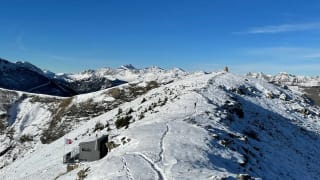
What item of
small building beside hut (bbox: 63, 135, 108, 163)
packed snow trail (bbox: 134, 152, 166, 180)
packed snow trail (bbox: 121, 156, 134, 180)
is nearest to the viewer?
packed snow trail (bbox: 121, 156, 134, 180)

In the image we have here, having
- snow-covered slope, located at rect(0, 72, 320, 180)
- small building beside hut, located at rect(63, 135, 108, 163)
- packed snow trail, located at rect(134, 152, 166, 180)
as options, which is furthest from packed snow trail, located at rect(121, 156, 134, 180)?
small building beside hut, located at rect(63, 135, 108, 163)

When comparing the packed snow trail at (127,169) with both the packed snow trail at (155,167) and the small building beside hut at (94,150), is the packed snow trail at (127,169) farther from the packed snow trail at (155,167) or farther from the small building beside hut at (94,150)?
the small building beside hut at (94,150)

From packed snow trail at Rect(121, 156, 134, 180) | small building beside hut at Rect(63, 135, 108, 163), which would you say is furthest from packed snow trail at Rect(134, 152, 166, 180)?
small building beside hut at Rect(63, 135, 108, 163)

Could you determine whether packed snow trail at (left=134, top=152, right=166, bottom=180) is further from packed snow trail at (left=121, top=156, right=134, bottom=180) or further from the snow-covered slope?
packed snow trail at (left=121, top=156, right=134, bottom=180)

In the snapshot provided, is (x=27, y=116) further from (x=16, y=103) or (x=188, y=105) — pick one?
(x=188, y=105)

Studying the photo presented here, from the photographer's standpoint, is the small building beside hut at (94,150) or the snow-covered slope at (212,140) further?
the small building beside hut at (94,150)

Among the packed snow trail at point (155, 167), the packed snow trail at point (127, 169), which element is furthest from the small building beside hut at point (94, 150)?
the packed snow trail at point (127, 169)

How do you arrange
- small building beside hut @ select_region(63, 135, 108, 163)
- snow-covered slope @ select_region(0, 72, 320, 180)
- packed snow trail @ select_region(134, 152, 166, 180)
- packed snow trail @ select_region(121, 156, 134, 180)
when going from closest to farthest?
packed snow trail @ select_region(121, 156, 134, 180) → packed snow trail @ select_region(134, 152, 166, 180) → snow-covered slope @ select_region(0, 72, 320, 180) → small building beside hut @ select_region(63, 135, 108, 163)

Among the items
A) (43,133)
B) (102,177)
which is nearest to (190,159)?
(102,177)

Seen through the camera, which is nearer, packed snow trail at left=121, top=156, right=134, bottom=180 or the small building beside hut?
packed snow trail at left=121, top=156, right=134, bottom=180

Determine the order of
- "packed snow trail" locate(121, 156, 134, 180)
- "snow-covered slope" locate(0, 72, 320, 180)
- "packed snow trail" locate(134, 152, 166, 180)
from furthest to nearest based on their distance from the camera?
"snow-covered slope" locate(0, 72, 320, 180), "packed snow trail" locate(134, 152, 166, 180), "packed snow trail" locate(121, 156, 134, 180)
